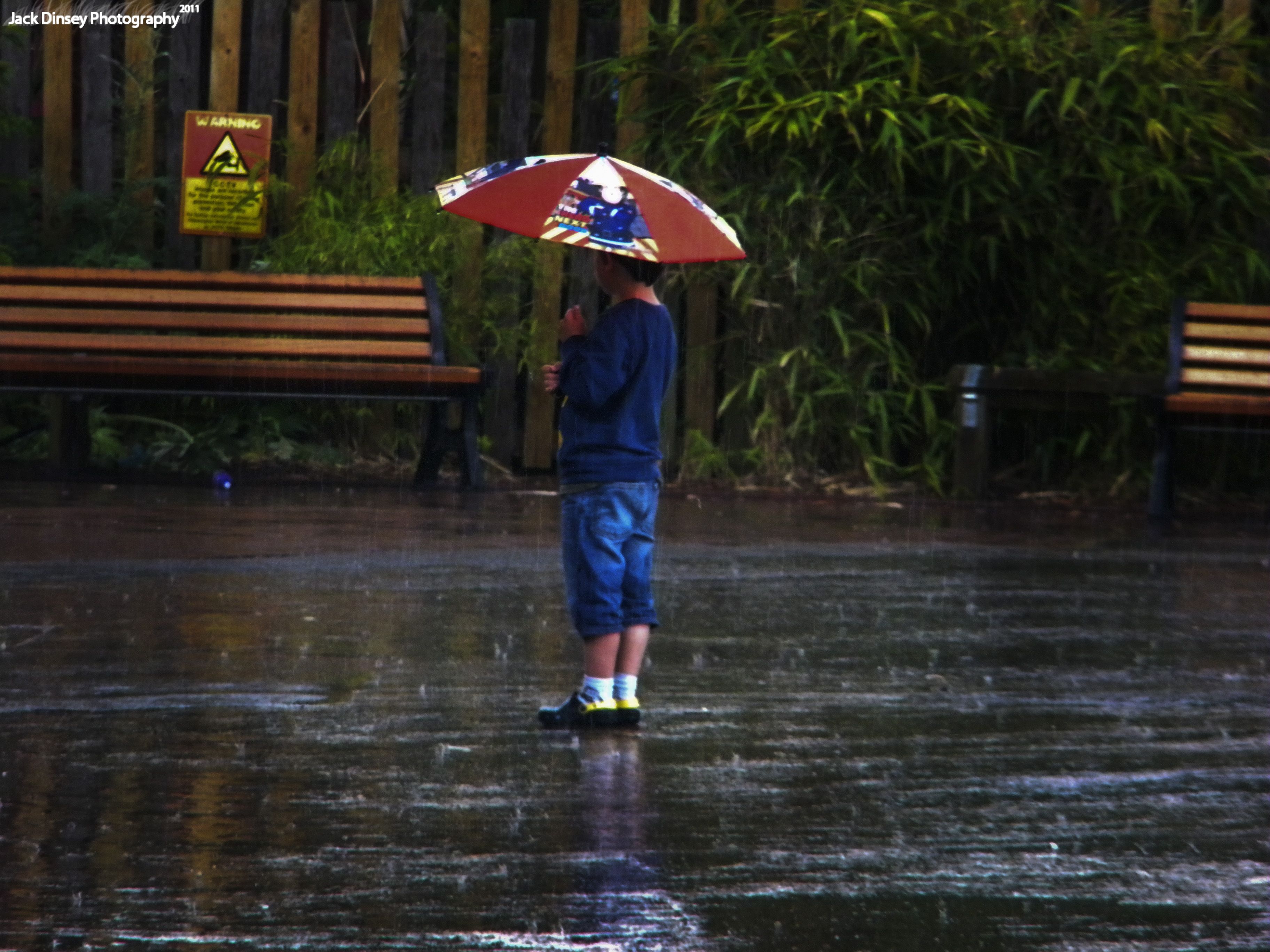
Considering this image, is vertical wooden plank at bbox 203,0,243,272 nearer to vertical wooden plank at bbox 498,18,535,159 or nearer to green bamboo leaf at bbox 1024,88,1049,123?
vertical wooden plank at bbox 498,18,535,159

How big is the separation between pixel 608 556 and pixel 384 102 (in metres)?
6.87

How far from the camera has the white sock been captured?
5.06m

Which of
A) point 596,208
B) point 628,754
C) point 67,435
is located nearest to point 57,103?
point 67,435

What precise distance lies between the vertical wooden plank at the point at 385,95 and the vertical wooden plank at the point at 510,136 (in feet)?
2.01

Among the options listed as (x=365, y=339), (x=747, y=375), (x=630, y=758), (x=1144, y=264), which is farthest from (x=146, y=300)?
(x=630, y=758)

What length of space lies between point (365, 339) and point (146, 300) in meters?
1.16

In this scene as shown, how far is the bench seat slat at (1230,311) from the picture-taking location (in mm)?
10367

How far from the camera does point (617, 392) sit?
5.04 m

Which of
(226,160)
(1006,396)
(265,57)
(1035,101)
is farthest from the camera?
(265,57)

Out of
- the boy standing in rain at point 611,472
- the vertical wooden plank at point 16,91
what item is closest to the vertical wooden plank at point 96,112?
the vertical wooden plank at point 16,91

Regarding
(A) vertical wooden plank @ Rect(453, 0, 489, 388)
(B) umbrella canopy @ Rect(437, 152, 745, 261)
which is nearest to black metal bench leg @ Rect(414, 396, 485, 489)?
(A) vertical wooden plank @ Rect(453, 0, 489, 388)

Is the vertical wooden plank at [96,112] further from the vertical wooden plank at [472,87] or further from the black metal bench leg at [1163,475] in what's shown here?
the black metal bench leg at [1163,475]

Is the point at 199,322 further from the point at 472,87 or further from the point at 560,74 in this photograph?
the point at 560,74

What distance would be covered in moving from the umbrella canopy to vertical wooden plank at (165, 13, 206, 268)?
259 inches
